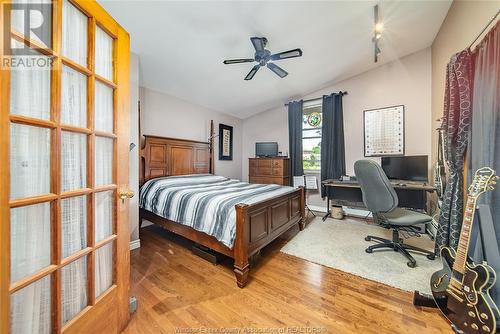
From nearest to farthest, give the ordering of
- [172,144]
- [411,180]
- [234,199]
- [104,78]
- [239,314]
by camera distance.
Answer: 1. [104,78]
2. [239,314]
3. [234,199]
4. [411,180]
5. [172,144]

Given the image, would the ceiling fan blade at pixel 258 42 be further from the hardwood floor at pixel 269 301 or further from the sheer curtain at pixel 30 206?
the hardwood floor at pixel 269 301

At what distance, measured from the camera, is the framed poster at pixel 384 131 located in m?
3.40

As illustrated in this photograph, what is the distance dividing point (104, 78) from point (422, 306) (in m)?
2.70

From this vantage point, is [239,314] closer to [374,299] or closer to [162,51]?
[374,299]

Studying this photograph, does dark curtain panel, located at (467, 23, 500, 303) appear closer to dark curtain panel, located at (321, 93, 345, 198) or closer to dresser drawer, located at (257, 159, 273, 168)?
dark curtain panel, located at (321, 93, 345, 198)

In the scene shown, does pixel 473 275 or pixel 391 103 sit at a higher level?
pixel 391 103

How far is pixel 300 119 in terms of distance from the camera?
14.4 feet

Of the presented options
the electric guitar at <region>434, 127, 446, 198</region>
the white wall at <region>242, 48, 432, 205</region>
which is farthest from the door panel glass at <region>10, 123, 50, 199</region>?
the white wall at <region>242, 48, 432, 205</region>

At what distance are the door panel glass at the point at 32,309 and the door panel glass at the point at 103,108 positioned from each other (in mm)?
779

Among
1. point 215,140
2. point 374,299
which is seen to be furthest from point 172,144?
point 374,299

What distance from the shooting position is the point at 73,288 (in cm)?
95

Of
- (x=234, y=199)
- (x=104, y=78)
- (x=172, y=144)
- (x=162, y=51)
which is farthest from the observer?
(x=172, y=144)

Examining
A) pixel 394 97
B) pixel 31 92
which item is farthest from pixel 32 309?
pixel 394 97

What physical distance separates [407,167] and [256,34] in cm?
314
